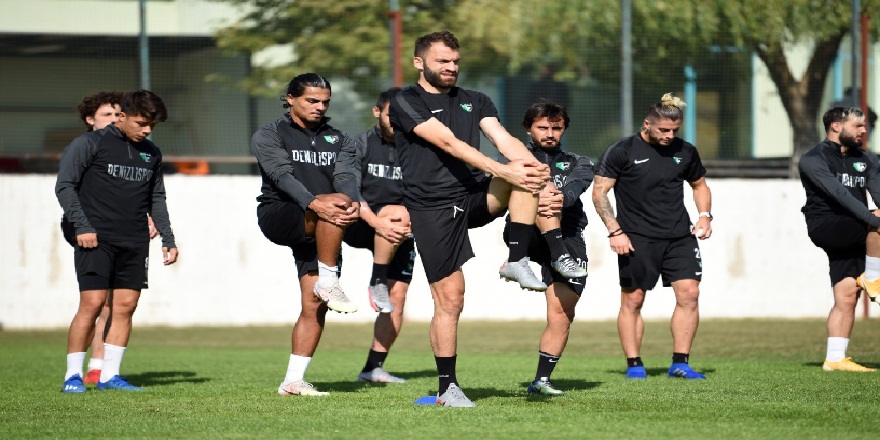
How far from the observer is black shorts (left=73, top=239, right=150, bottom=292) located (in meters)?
8.45

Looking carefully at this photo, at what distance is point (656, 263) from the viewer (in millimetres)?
9477

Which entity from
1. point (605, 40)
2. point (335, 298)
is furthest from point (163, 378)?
point (605, 40)

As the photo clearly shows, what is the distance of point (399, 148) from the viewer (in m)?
7.11

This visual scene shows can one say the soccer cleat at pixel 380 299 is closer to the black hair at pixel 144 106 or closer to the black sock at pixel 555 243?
the black sock at pixel 555 243

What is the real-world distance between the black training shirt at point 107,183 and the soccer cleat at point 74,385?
97cm

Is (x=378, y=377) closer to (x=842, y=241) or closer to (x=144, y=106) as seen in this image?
(x=144, y=106)

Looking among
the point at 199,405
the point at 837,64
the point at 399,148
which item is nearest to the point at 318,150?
the point at 399,148

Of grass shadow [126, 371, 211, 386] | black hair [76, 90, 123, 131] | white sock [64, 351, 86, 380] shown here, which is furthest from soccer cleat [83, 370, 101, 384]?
black hair [76, 90, 123, 131]

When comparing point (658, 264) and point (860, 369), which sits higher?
point (658, 264)

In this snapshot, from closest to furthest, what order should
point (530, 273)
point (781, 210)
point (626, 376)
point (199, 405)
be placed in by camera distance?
1. point (530, 273)
2. point (199, 405)
3. point (626, 376)
4. point (781, 210)

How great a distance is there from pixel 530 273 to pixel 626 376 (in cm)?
276

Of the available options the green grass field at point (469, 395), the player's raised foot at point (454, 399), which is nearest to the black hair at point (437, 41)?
the player's raised foot at point (454, 399)

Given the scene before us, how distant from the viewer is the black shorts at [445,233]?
22.9 ft

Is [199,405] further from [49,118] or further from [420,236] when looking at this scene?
[49,118]
